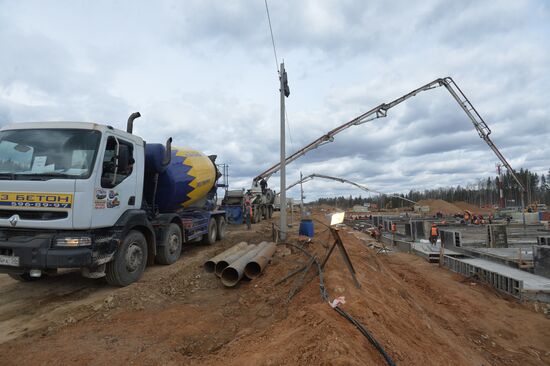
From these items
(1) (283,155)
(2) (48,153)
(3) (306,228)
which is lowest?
(3) (306,228)

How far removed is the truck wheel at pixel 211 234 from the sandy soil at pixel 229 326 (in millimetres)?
2983

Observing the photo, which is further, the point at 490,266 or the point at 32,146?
the point at 490,266

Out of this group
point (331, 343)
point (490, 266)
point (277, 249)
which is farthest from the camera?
point (490, 266)

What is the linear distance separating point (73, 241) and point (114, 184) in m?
1.28

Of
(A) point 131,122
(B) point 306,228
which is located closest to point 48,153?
(A) point 131,122

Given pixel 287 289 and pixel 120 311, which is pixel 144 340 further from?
pixel 287 289

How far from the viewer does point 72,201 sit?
18.5ft

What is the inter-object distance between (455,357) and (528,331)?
5.14 m

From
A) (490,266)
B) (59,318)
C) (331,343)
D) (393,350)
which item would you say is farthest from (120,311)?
(490,266)

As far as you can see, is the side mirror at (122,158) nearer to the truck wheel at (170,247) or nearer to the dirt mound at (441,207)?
the truck wheel at (170,247)

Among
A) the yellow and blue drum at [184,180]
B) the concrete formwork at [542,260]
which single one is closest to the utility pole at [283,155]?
the yellow and blue drum at [184,180]

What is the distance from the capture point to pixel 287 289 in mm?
6695

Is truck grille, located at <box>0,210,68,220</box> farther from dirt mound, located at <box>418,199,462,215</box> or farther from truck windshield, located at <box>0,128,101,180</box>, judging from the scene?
dirt mound, located at <box>418,199,462,215</box>

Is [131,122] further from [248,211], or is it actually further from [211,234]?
[248,211]
